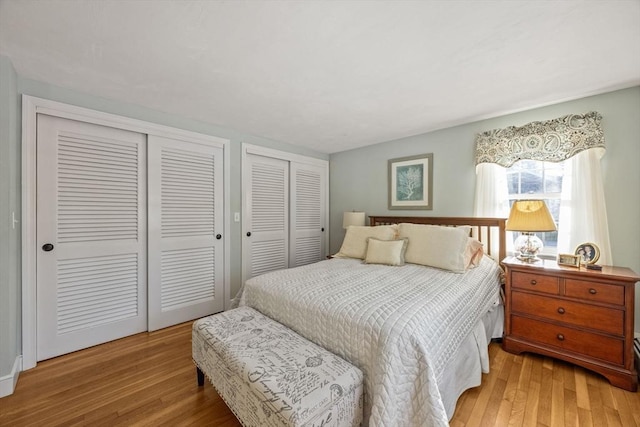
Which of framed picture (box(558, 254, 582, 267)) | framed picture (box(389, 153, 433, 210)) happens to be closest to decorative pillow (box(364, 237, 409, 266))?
framed picture (box(389, 153, 433, 210))

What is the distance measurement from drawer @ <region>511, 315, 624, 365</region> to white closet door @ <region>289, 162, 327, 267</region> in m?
2.64

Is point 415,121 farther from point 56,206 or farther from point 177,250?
point 56,206

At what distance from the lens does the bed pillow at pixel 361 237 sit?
291cm

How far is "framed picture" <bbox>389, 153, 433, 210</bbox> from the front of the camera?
324 cm

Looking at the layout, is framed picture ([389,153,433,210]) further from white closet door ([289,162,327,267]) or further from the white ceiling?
white closet door ([289,162,327,267])

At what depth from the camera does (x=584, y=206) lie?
2.24m

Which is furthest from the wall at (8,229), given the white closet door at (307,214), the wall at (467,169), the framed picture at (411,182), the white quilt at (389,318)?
the framed picture at (411,182)

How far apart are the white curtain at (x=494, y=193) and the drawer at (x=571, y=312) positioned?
25.7 inches

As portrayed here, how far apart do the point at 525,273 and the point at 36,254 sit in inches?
156

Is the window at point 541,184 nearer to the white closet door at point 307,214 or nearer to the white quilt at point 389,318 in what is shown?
the white quilt at point 389,318

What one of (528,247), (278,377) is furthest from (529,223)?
(278,377)

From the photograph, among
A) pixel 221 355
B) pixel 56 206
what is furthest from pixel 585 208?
pixel 56 206

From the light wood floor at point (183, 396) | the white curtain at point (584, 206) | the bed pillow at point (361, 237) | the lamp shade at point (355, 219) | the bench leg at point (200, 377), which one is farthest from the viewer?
the lamp shade at point (355, 219)

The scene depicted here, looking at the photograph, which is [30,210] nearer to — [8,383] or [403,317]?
[8,383]
